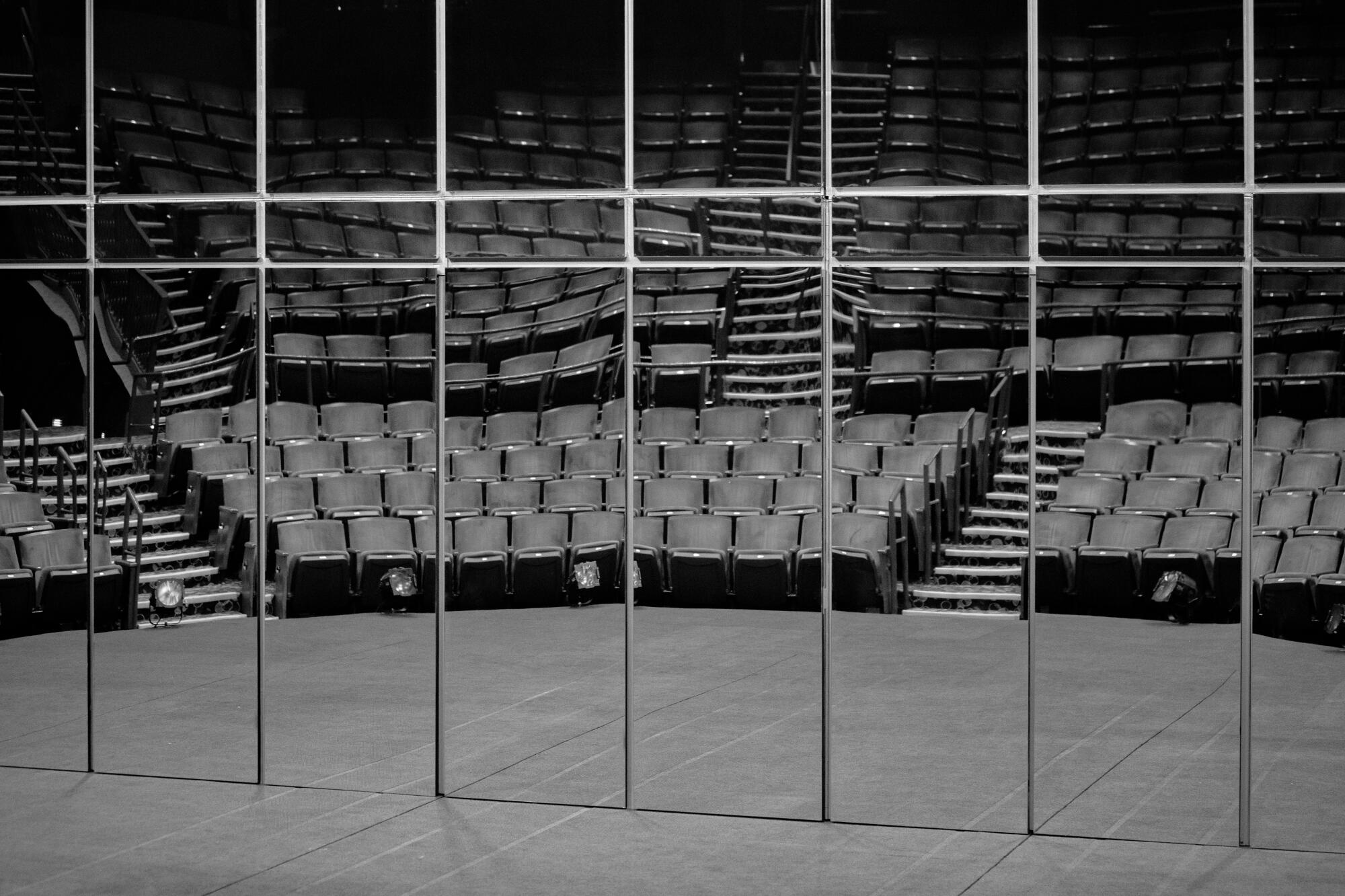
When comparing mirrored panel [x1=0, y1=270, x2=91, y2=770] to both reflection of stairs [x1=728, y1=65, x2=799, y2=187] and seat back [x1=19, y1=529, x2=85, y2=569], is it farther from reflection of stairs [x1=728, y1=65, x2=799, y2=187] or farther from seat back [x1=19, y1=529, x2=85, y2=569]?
reflection of stairs [x1=728, y1=65, x2=799, y2=187]

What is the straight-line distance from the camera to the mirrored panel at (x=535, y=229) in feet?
23.1

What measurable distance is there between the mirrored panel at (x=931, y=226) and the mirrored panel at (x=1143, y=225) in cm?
14

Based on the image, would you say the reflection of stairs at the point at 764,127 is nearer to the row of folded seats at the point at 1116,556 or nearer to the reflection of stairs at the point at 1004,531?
the reflection of stairs at the point at 1004,531

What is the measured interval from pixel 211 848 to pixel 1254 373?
183 inches

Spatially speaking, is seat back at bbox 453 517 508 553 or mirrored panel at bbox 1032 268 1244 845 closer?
mirrored panel at bbox 1032 268 1244 845

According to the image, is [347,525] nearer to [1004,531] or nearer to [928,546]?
[928,546]

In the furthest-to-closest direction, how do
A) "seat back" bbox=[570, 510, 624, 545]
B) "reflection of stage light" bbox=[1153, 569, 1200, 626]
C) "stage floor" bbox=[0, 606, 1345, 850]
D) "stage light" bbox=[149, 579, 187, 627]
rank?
"stage light" bbox=[149, 579, 187, 627] < "seat back" bbox=[570, 510, 624, 545] < "reflection of stage light" bbox=[1153, 569, 1200, 626] < "stage floor" bbox=[0, 606, 1345, 850]

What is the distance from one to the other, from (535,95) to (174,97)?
1789 millimetres

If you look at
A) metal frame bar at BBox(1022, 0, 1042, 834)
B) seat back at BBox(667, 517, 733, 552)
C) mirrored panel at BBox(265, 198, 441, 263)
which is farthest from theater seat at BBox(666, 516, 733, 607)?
mirrored panel at BBox(265, 198, 441, 263)

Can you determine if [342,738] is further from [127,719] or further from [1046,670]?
[1046,670]

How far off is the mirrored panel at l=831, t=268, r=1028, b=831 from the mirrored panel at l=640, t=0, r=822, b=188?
0.66 meters

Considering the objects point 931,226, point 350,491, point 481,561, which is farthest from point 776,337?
point 350,491

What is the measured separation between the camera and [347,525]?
7.42 meters

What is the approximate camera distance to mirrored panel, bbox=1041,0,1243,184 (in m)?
6.40
